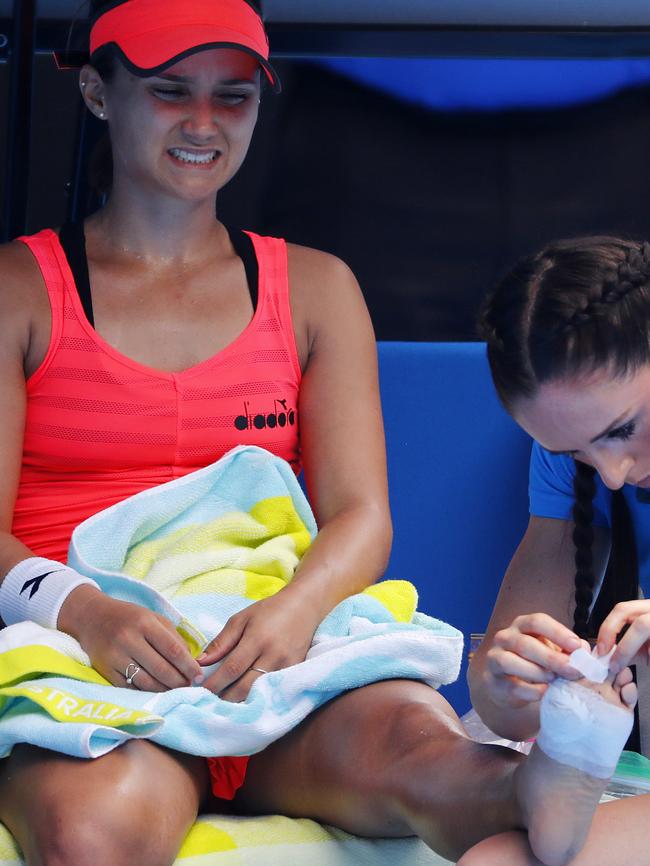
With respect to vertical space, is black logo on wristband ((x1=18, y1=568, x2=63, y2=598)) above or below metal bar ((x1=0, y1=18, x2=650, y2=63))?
below

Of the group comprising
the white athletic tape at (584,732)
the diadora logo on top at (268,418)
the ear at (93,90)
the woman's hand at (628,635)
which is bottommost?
the white athletic tape at (584,732)

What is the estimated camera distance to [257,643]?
1.70 meters

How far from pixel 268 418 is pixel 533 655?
699mm

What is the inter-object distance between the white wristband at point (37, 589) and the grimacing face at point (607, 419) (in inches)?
23.7

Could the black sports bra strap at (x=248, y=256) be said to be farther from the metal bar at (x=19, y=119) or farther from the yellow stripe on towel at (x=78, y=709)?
the yellow stripe on towel at (x=78, y=709)

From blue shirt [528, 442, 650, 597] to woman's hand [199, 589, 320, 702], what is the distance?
0.41 m

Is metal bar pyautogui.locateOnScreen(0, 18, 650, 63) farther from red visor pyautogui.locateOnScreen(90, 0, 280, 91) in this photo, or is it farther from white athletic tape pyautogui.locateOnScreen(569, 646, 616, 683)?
white athletic tape pyautogui.locateOnScreen(569, 646, 616, 683)

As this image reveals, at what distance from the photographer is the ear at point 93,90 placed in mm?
2062

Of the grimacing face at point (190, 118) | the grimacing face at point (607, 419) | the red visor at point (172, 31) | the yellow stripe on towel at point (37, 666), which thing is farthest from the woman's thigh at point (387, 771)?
the red visor at point (172, 31)

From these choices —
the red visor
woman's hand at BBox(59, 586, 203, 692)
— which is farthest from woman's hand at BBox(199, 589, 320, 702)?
the red visor

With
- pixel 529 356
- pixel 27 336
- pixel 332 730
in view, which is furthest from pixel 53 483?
pixel 529 356

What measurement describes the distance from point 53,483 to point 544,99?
1153 mm

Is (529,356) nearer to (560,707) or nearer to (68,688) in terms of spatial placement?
(560,707)

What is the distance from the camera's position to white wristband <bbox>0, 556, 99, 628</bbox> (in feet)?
5.74
